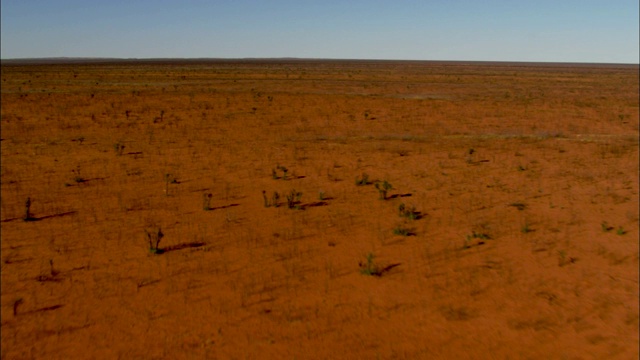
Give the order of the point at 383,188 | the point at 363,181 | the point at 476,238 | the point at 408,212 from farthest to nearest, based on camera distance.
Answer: the point at 363,181, the point at 383,188, the point at 408,212, the point at 476,238

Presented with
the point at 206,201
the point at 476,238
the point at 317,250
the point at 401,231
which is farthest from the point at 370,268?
the point at 206,201

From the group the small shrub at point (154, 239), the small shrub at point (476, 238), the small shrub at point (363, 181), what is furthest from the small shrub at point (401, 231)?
the small shrub at point (154, 239)

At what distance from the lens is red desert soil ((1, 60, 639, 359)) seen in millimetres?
5055

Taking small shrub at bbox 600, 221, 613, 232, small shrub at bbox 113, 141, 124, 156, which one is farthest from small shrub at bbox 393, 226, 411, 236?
small shrub at bbox 113, 141, 124, 156

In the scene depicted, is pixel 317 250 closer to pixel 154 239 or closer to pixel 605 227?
pixel 154 239

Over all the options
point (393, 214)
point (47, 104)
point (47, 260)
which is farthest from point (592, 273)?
point (47, 104)

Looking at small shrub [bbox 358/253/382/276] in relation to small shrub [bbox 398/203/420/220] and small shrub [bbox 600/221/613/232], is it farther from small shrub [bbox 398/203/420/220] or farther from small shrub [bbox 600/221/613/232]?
small shrub [bbox 600/221/613/232]

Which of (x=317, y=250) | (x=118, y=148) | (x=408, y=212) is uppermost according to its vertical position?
(x=118, y=148)

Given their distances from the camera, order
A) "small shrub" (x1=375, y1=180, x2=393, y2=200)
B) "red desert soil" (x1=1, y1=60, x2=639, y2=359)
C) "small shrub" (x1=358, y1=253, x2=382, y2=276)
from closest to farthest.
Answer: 1. "red desert soil" (x1=1, y1=60, x2=639, y2=359)
2. "small shrub" (x1=358, y1=253, x2=382, y2=276)
3. "small shrub" (x1=375, y1=180, x2=393, y2=200)

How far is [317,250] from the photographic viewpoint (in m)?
7.29

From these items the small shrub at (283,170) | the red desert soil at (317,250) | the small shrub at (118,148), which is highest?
the small shrub at (118,148)

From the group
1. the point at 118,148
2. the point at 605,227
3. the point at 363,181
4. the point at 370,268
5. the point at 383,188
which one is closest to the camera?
the point at 370,268

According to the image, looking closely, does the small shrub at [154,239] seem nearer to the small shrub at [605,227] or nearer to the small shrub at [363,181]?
the small shrub at [363,181]

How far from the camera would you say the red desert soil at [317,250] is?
5055mm
